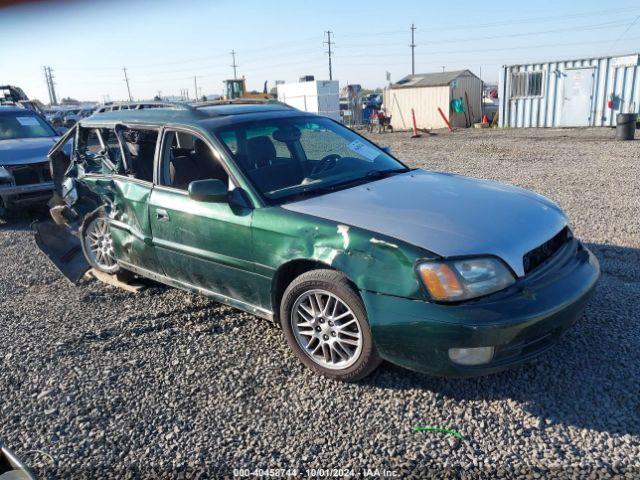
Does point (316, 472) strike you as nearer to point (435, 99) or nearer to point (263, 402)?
point (263, 402)

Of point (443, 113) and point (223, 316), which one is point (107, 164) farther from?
point (443, 113)

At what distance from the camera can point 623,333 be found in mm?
3689

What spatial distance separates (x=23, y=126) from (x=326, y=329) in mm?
8398

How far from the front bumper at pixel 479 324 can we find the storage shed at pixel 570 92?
18.8m

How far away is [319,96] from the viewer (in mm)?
26688

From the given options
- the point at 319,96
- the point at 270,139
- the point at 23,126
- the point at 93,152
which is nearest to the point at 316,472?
the point at 270,139

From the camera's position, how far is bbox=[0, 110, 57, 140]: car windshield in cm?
910

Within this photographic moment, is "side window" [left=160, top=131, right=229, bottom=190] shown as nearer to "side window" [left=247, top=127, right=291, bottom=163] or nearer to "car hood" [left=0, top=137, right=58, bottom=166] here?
"side window" [left=247, top=127, right=291, bottom=163]

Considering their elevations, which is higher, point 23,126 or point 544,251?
point 23,126

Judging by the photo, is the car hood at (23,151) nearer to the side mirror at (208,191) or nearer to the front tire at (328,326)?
the side mirror at (208,191)

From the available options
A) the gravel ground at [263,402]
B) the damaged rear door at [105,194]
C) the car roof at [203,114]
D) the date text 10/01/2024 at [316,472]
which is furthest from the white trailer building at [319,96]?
the date text 10/01/2024 at [316,472]

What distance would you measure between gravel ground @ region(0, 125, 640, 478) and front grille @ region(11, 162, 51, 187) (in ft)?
12.6

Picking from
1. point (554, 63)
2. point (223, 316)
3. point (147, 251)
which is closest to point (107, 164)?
point (147, 251)

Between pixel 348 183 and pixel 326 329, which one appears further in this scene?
pixel 348 183
